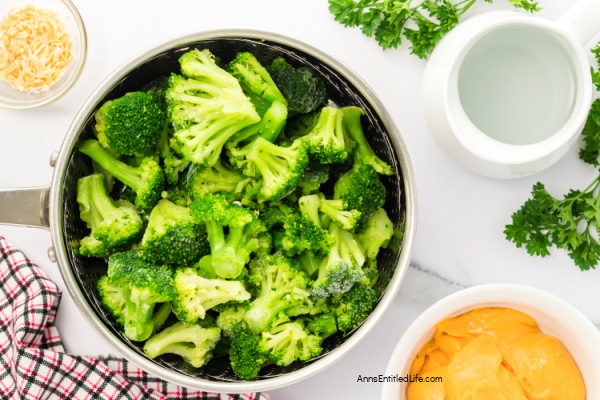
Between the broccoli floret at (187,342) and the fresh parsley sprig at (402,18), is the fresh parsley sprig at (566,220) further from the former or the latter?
the broccoli floret at (187,342)

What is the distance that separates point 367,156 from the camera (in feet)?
5.71

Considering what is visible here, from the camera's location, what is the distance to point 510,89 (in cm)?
180

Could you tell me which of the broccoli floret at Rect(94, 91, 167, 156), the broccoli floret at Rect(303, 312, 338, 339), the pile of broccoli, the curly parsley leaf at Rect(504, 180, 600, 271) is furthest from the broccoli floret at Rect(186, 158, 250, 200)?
the curly parsley leaf at Rect(504, 180, 600, 271)

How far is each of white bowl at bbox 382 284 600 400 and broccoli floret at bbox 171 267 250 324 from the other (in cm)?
41

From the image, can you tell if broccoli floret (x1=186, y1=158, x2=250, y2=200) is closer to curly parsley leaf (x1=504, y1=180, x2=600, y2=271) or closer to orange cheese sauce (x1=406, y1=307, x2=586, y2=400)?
orange cheese sauce (x1=406, y1=307, x2=586, y2=400)

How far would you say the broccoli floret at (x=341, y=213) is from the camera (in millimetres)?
1680

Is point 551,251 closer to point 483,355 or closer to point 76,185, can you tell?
point 483,355

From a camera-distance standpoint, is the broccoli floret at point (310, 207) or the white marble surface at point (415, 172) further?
the white marble surface at point (415, 172)

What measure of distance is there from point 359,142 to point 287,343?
501mm

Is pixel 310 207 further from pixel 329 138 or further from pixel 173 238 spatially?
pixel 173 238

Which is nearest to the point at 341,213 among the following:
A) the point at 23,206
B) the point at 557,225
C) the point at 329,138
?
the point at 329,138

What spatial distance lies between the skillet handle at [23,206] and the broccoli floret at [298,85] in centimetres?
59

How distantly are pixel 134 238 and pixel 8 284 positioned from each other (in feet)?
1.61

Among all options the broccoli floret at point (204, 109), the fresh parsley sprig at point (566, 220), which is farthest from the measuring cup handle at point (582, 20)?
the broccoli floret at point (204, 109)
